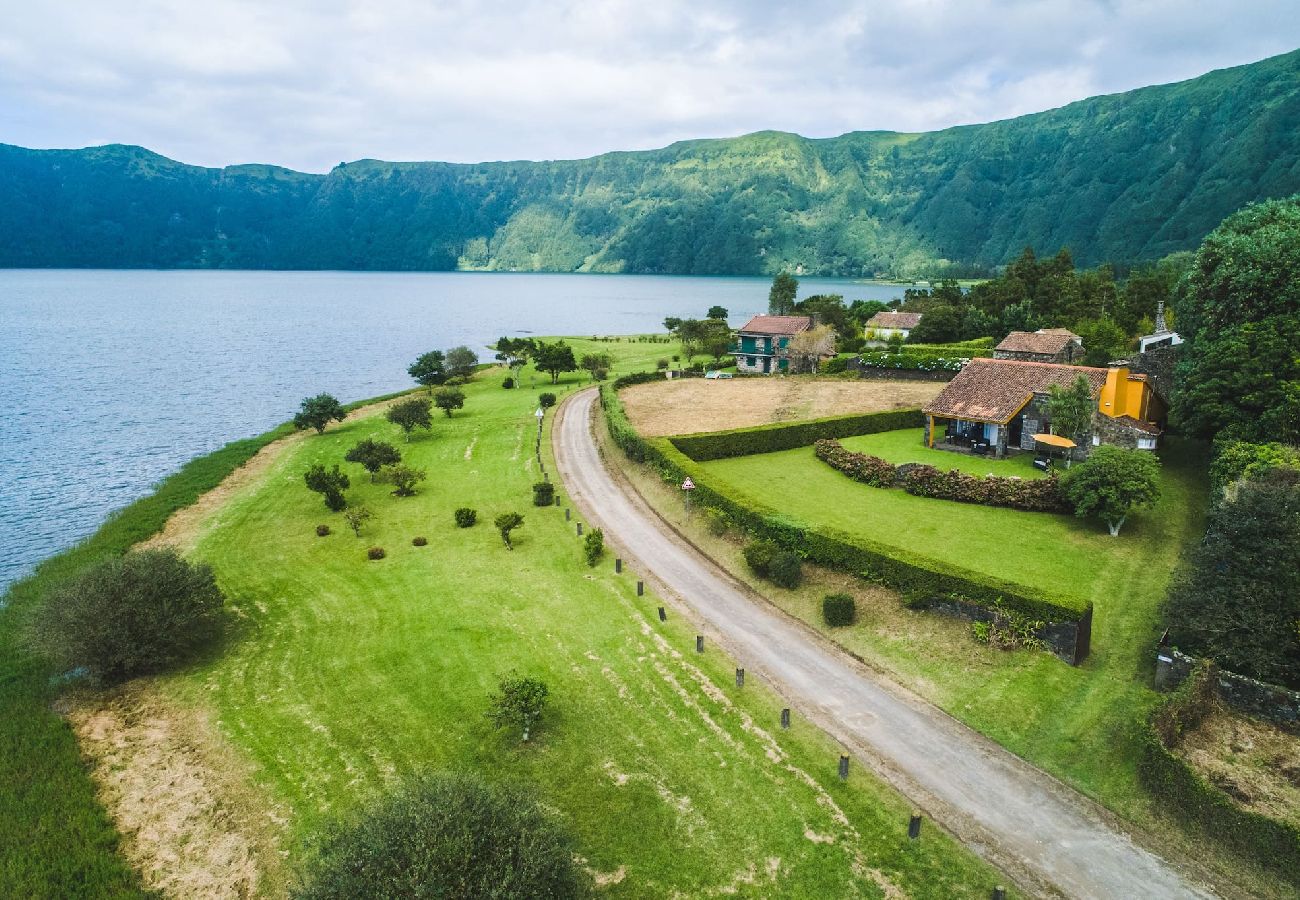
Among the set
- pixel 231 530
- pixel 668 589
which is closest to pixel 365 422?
pixel 231 530

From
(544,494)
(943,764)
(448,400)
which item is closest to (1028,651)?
(943,764)

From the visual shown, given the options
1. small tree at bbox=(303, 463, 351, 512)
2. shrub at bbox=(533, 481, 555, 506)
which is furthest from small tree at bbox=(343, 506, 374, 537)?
shrub at bbox=(533, 481, 555, 506)

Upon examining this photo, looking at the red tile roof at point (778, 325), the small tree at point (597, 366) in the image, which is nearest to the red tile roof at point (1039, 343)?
the red tile roof at point (778, 325)

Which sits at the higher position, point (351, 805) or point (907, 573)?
point (907, 573)

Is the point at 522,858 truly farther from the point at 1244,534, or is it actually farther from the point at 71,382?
the point at 71,382

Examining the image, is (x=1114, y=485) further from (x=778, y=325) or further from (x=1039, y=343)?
(x=778, y=325)

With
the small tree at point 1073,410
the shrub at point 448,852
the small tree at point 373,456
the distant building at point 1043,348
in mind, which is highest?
the distant building at point 1043,348

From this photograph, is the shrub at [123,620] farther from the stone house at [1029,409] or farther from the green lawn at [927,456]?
the stone house at [1029,409]

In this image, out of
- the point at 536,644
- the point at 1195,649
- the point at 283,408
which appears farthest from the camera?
the point at 283,408
